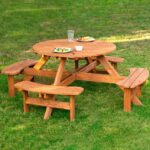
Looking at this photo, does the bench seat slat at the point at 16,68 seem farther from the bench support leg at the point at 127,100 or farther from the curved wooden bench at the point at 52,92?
the bench support leg at the point at 127,100

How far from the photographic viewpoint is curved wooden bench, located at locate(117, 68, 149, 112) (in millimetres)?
5633

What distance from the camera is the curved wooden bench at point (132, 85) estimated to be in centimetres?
563

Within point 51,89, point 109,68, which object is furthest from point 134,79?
point 51,89

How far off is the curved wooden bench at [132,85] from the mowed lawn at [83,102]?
131 millimetres

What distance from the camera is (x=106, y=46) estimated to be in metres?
6.45

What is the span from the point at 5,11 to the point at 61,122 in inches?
366

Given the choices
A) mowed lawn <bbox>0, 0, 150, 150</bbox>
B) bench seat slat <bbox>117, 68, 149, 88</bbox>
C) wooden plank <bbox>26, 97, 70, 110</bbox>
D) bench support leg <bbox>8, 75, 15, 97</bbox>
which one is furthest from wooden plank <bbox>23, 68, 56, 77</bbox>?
bench seat slat <bbox>117, 68, 149, 88</bbox>

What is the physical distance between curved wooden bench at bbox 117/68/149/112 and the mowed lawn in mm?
131

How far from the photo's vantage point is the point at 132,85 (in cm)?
562

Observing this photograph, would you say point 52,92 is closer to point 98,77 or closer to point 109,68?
point 98,77

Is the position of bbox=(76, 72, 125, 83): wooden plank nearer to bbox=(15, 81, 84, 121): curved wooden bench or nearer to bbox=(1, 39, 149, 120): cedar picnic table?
bbox=(1, 39, 149, 120): cedar picnic table

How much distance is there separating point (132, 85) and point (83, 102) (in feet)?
3.10

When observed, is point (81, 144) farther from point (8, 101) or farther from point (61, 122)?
point (8, 101)

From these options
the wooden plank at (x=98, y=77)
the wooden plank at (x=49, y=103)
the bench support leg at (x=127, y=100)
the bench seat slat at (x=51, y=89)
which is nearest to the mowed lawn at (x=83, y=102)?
the bench support leg at (x=127, y=100)
